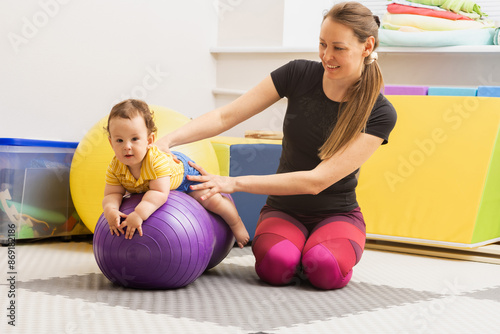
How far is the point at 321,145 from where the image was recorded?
1.98 metres

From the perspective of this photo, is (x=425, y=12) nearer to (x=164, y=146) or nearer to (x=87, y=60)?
(x=87, y=60)

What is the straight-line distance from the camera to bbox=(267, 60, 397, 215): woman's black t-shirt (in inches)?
78.0

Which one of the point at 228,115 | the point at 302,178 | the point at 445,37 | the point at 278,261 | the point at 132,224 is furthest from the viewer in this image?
the point at 445,37

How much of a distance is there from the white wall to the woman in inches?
40.5

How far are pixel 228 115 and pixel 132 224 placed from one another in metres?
0.55

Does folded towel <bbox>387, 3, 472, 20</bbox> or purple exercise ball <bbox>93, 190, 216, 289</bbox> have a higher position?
folded towel <bbox>387, 3, 472, 20</bbox>

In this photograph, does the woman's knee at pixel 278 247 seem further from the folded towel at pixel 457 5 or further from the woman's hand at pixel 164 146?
the folded towel at pixel 457 5

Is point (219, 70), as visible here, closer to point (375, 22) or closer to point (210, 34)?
Answer: point (210, 34)

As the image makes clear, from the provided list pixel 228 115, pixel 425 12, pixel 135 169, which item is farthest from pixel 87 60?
pixel 425 12

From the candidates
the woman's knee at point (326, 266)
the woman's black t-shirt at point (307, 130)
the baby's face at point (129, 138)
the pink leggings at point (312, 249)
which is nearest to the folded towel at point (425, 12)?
the woman's black t-shirt at point (307, 130)

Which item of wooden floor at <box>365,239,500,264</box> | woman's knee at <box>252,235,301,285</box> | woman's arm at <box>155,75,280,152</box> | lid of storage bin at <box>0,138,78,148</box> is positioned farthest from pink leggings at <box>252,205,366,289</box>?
lid of storage bin at <box>0,138,78,148</box>

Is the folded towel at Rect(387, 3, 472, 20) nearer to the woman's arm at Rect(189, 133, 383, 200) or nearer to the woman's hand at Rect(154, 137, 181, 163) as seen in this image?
the woman's arm at Rect(189, 133, 383, 200)

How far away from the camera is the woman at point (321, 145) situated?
1.82 metres

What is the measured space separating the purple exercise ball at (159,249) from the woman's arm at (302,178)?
117mm
